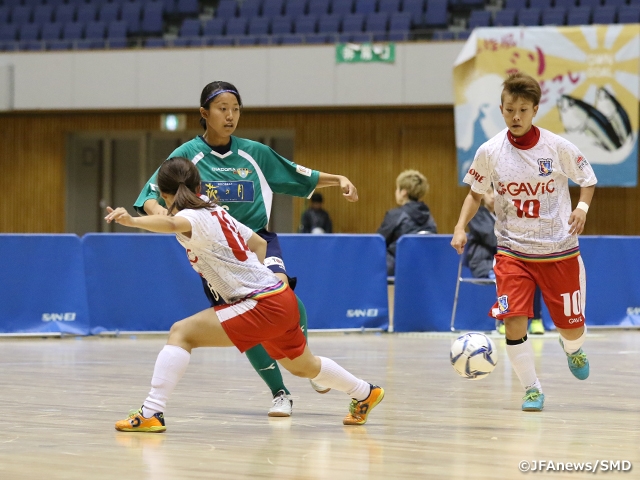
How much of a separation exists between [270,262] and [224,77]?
576 inches

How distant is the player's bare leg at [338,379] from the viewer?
15.4 feet

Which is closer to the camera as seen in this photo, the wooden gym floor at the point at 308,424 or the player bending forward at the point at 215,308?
the wooden gym floor at the point at 308,424

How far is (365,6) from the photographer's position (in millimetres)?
19578

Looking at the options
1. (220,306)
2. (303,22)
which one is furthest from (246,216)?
(303,22)

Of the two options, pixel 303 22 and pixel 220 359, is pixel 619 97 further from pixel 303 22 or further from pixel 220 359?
pixel 220 359

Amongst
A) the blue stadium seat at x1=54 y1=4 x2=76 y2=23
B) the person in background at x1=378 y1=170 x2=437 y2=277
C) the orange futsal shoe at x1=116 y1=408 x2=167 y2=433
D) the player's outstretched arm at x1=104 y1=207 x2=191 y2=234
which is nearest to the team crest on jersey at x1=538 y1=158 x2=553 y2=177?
the player's outstretched arm at x1=104 y1=207 x2=191 y2=234

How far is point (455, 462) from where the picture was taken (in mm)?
3855

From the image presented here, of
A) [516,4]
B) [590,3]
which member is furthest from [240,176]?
[590,3]

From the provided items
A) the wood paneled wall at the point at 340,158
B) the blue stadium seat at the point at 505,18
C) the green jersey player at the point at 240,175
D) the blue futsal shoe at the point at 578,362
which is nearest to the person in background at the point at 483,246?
the blue futsal shoe at the point at 578,362

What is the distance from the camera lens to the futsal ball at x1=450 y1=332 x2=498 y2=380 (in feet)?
17.8

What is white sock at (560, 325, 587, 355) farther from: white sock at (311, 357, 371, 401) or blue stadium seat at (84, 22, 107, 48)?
blue stadium seat at (84, 22, 107, 48)

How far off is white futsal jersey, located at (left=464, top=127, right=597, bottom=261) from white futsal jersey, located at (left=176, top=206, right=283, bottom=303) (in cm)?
161

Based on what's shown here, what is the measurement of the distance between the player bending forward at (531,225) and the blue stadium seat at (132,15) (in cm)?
1611

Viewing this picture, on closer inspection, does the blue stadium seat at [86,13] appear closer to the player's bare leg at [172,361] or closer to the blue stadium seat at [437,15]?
the blue stadium seat at [437,15]
